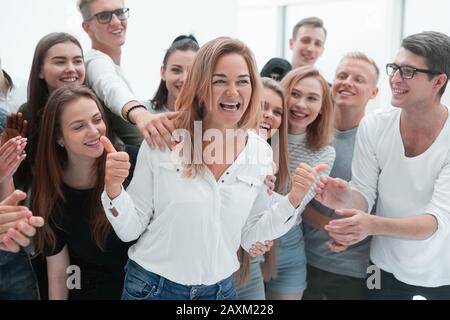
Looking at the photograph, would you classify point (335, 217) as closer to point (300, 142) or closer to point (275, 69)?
point (300, 142)

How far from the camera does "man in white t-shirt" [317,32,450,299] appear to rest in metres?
1.40

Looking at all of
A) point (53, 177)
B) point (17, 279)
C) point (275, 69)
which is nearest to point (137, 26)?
point (275, 69)

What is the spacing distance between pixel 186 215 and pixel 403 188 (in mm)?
761

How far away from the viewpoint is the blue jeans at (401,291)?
156cm

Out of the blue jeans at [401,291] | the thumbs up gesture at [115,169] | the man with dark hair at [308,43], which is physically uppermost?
the man with dark hair at [308,43]

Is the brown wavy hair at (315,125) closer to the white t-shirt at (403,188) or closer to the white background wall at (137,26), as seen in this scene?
the white t-shirt at (403,188)

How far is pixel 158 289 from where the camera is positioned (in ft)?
4.12

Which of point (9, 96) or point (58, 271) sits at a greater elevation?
point (9, 96)

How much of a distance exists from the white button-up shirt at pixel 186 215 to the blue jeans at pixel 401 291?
543 millimetres

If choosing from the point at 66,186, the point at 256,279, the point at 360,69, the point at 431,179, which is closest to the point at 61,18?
the point at 66,186

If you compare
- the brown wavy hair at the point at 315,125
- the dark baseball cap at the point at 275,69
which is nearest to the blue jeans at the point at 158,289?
the brown wavy hair at the point at 315,125

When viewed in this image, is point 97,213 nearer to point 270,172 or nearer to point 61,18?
point 270,172

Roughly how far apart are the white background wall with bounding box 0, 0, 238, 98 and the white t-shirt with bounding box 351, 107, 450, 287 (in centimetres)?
144
